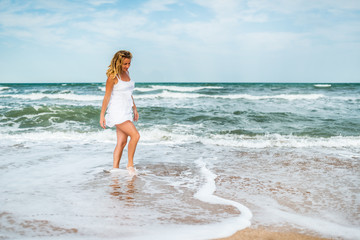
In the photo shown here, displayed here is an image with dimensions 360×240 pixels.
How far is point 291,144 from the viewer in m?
7.32

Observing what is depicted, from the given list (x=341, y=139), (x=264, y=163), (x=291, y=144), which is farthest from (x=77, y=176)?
(x=341, y=139)

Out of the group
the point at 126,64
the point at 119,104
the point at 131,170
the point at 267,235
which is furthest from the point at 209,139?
the point at 267,235

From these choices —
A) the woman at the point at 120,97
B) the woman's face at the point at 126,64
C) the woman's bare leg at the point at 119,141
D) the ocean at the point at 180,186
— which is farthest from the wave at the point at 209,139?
the woman's face at the point at 126,64

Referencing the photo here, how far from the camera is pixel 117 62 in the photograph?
420 centimetres

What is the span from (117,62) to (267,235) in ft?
9.53

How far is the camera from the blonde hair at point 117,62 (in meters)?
4.20

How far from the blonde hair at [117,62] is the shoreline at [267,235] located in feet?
8.83

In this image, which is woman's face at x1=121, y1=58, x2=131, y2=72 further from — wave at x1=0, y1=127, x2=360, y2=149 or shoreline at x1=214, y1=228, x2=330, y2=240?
wave at x1=0, y1=127, x2=360, y2=149

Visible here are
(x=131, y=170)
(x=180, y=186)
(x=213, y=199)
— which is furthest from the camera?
(x=131, y=170)

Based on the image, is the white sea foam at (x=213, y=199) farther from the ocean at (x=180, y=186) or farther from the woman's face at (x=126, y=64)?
the woman's face at (x=126, y=64)

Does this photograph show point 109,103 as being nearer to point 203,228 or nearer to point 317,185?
point 203,228

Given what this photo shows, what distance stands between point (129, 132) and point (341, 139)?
611cm

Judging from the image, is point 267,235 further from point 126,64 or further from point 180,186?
point 126,64

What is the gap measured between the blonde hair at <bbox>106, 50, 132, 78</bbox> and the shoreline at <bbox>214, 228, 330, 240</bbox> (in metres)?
2.69
